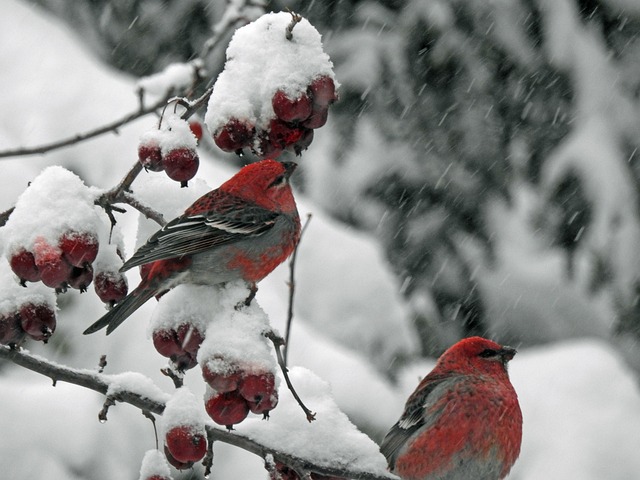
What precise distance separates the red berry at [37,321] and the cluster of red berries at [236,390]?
0.30 m

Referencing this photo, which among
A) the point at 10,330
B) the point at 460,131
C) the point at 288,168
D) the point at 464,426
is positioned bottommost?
the point at 460,131

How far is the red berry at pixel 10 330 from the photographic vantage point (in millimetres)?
1391

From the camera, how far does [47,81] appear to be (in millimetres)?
3961

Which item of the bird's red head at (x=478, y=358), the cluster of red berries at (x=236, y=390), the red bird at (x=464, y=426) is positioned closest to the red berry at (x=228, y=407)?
the cluster of red berries at (x=236, y=390)

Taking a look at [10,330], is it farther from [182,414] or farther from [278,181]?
[278,181]

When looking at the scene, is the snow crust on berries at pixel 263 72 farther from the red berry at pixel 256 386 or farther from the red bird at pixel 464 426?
the red bird at pixel 464 426

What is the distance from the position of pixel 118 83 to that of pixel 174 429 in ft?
9.76

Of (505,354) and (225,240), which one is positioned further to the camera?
(505,354)

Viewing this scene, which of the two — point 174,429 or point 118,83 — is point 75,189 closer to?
point 174,429

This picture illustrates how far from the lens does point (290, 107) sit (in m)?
1.36

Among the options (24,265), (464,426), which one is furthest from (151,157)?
(464,426)

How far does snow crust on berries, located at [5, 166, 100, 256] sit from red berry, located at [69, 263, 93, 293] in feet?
0.19

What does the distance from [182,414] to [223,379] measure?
0.45 feet

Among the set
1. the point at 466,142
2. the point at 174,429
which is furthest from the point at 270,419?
the point at 466,142
